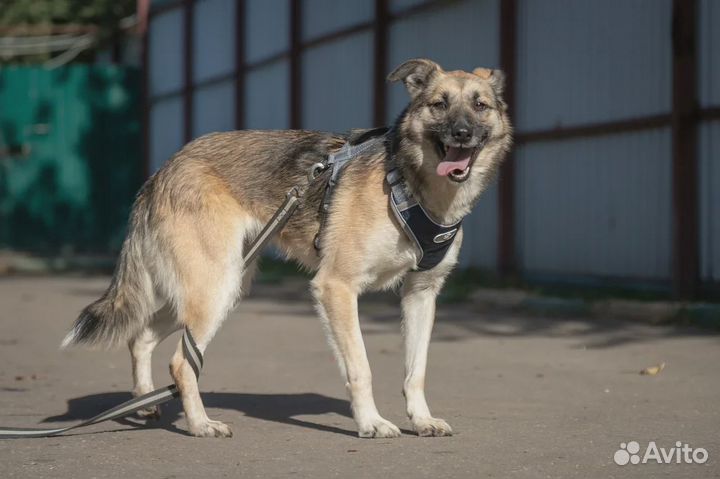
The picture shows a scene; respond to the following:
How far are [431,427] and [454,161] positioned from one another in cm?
125

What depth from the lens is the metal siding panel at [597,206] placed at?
10.9 m

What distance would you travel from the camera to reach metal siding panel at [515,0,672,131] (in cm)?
1099

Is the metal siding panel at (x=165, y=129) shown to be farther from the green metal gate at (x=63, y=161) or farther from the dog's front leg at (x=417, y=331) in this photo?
A: the dog's front leg at (x=417, y=331)

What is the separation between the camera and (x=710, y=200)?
10297mm

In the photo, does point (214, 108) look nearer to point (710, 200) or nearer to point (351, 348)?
point (710, 200)

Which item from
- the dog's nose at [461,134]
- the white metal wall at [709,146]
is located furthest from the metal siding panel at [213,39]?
the dog's nose at [461,134]

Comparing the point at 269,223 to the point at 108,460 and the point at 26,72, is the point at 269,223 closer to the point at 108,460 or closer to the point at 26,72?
the point at 108,460

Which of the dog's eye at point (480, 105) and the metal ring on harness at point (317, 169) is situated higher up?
→ the dog's eye at point (480, 105)

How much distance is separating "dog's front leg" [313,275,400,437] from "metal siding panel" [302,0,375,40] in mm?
10515

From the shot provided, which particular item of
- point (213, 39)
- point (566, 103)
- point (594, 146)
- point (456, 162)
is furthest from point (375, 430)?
point (213, 39)

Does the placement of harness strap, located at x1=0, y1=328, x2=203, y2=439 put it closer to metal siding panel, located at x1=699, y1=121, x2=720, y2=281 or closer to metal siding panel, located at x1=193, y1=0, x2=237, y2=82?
metal siding panel, located at x1=699, y1=121, x2=720, y2=281

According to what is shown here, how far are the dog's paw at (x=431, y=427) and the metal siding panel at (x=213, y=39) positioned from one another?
613 inches

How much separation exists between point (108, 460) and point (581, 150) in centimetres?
796

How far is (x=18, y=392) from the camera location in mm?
6828
